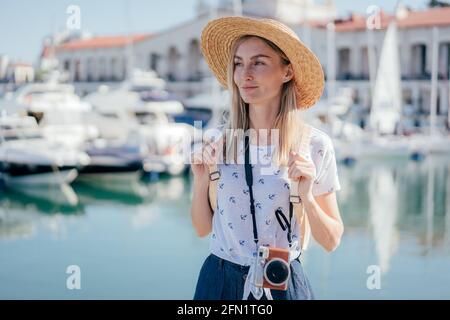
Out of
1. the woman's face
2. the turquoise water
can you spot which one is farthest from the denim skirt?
the turquoise water

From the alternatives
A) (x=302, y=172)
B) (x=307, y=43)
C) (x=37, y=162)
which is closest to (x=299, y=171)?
(x=302, y=172)

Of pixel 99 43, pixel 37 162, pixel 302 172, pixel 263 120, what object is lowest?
pixel 37 162

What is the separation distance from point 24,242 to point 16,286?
2.72m

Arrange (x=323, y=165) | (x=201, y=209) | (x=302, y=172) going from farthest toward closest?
(x=201, y=209)
(x=323, y=165)
(x=302, y=172)

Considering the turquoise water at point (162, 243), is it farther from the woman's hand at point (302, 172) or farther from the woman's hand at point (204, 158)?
the woman's hand at point (302, 172)

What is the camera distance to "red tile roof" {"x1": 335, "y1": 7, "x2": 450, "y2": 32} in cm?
3261

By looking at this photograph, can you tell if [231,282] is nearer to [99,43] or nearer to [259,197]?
[259,197]

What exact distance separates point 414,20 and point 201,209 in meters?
33.3

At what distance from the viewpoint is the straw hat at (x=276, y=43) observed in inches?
65.3

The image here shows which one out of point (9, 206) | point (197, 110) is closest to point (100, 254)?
point (9, 206)

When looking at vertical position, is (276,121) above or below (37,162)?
above

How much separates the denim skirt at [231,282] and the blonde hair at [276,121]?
0.23 meters

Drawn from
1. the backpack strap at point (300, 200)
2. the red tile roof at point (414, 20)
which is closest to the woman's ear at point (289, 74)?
the backpack strap at point (300, 200)

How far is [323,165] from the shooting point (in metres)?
1.63
